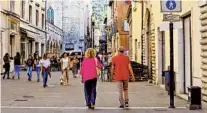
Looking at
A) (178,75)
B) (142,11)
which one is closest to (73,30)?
(142,11)

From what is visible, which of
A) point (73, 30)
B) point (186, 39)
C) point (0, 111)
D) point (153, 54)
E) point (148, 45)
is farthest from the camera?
point (73, 30)

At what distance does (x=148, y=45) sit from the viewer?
93.5 ft

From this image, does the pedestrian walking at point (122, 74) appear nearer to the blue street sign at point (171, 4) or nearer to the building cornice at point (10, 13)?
the blue street sign at point (171, 4)

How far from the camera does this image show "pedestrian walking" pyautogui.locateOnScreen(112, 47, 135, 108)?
43.8 feet

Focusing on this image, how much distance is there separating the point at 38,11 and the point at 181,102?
40112 mm

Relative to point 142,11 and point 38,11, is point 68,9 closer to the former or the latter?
point 38,11

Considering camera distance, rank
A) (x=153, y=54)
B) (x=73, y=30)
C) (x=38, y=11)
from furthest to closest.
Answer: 1. (x=73, y=30)
2. (x=38, y=11)
3. (x=153, y=54)

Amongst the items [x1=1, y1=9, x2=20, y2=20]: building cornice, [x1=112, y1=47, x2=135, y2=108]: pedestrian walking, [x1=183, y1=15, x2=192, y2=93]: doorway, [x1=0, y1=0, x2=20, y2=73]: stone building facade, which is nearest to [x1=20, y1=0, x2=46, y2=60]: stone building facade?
[x1=0, y1=0, x2=20, y2=73]: stone building facade

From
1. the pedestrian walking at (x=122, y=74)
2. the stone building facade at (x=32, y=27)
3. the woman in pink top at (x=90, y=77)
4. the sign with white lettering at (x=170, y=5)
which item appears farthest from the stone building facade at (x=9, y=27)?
the sign with white lettering at (x=170, y=5)

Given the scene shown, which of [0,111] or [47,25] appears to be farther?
[47,25]

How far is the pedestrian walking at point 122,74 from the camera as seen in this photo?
13.3m

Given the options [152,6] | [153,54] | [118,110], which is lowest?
[118,110]

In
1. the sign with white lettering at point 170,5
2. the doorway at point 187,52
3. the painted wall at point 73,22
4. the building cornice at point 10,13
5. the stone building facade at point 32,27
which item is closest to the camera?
the sign with white lettering at point 170,5

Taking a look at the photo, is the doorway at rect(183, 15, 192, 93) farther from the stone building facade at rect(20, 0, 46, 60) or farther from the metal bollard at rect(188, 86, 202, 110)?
the stone building facade at rect(20, 0, 46, 60)
